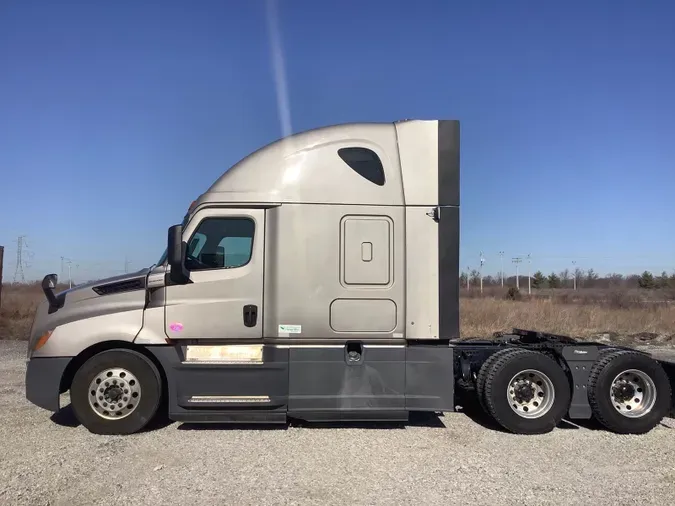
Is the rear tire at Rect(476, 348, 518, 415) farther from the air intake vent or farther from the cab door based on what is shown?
the air intake vent

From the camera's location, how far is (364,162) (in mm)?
6531

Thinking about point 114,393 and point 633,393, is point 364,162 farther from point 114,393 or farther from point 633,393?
point 633,393

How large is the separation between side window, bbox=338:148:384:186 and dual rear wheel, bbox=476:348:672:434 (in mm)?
2782

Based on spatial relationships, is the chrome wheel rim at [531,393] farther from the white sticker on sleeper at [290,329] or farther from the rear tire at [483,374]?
the white sticker on sleeper at [290,329]

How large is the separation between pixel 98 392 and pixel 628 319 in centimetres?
2062

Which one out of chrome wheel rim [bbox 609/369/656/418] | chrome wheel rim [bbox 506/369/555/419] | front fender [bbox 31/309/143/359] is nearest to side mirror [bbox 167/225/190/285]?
front fender [bbox 31/309/143/359]

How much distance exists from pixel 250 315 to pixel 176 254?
112 centimetres

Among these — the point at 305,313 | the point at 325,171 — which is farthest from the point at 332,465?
the point at 325,171

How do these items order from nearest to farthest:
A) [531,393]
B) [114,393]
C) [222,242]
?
[114,393] < [222,242] < [531,393]

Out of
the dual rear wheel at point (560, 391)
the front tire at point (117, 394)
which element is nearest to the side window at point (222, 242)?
the front tire at point (117, 394)

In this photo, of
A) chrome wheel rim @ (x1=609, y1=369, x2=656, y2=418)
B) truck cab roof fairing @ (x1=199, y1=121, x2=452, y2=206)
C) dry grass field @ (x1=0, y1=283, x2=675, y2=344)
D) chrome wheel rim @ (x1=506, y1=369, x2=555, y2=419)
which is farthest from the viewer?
dry grass field @ (x1=0, y1=283, x2=675, y2=344)

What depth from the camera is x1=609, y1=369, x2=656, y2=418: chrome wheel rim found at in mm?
6723

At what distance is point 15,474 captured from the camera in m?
4.95

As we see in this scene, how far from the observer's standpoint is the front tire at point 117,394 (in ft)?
20.3
